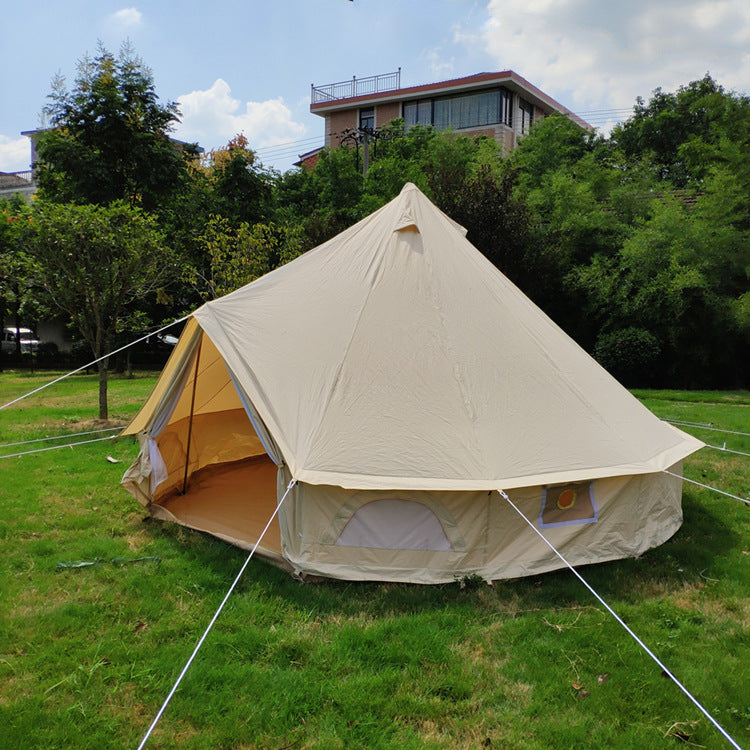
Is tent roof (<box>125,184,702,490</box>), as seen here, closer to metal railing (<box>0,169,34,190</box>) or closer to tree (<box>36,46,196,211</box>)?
tree (<box>36,46,196,211</box>)

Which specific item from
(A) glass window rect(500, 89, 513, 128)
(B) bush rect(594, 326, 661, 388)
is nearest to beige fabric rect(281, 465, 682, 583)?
(B) bush rect(594, 326, 661, 388)

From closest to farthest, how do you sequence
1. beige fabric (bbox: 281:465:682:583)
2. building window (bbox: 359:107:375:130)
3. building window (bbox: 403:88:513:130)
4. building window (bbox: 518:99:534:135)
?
beige fabric (bbox: 281:465:682:583) < building window (bbox: 403:88:513:130) < building window (bbox: 518:99:534:135) < building window (bbox: 359:107:375:130)

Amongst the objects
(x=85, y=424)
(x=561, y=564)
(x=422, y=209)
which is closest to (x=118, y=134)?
(x=85, y=424)

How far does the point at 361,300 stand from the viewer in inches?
171

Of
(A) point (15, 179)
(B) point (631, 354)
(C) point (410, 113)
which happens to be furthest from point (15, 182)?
(B) point (631, 354)

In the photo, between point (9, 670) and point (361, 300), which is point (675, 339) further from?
point (9, 670)

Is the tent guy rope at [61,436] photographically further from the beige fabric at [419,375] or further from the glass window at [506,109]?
the glass window at [506,109]

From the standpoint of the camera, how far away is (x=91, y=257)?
7.85 m

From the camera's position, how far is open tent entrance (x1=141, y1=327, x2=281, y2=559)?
15.3 feet

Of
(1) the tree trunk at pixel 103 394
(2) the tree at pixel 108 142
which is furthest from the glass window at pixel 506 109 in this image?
(1) the tree trunk at pixel 103 394

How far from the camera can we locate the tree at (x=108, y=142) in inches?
547

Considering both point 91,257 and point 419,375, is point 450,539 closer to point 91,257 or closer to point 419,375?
point 419,375

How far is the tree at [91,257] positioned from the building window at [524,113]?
20.6 meters

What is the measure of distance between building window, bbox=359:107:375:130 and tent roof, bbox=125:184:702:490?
971 inches
